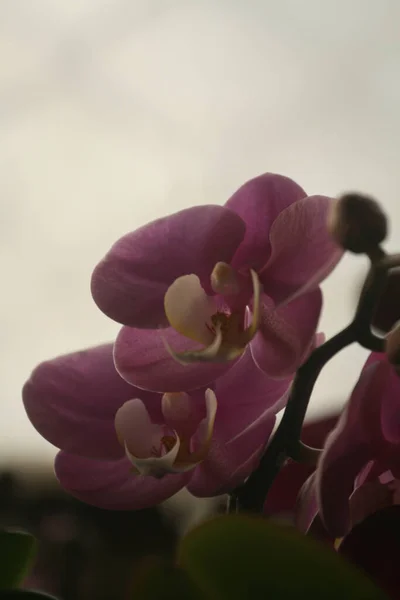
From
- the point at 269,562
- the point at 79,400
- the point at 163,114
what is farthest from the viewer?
the point at 163,114

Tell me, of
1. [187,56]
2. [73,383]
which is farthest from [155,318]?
[187,56]

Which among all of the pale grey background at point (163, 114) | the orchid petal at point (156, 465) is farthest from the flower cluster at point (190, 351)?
the pale grey background at point (163, 114)

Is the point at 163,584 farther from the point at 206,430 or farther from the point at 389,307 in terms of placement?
the point at 389,307

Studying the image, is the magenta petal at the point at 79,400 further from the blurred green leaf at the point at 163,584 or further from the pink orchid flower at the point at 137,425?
the blurred green leaf at the point at 163,584

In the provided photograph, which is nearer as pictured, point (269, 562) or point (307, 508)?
point (269, 562)

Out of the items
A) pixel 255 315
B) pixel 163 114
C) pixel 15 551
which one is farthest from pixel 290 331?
pixel 163 114

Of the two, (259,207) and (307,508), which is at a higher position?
(259,207)
